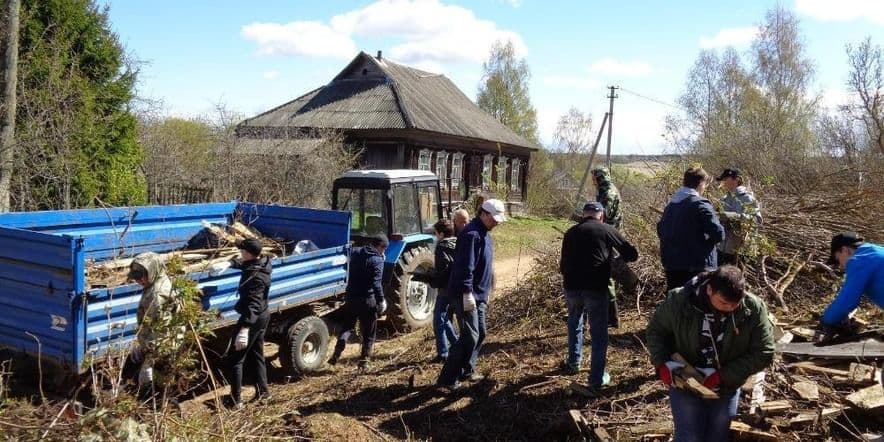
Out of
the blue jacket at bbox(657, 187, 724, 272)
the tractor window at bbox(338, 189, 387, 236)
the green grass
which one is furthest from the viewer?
the green grass

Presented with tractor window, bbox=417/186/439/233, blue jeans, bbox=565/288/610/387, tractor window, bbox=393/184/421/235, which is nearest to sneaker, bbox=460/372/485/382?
blue jeans, bbox=565/288/610/387

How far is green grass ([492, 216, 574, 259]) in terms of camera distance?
672 inches

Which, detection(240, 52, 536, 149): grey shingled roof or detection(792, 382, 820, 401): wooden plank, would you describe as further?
detection(240, 52, 536, 149): grey shingled roof

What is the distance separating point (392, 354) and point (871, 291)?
4664 millimetres

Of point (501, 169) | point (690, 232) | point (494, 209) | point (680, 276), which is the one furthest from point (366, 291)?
point (501, 169)

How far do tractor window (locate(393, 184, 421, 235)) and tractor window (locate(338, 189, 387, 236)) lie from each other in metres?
0.17

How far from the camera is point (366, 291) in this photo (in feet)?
22.6

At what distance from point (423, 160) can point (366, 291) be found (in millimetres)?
16491

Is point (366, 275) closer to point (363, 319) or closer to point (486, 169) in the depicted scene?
point (363, 319)

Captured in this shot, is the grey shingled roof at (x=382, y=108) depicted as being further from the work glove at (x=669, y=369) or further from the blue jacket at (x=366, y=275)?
the work glove at (x=669, y=369)

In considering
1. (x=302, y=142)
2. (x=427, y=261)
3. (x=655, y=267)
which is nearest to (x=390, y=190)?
(x=427, y=261)

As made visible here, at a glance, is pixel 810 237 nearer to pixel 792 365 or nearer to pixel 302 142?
pixel 792 365

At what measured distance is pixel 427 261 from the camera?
8398mm

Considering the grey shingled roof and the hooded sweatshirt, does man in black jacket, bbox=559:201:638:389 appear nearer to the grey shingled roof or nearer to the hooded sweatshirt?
the hooded sweatshirt
